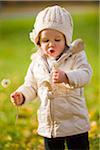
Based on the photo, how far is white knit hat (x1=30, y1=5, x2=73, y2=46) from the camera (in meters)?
1.71

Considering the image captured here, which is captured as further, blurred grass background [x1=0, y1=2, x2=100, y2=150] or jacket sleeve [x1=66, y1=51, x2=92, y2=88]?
blurred grass background [x1=0, y1=2, x2=100, y2=150]

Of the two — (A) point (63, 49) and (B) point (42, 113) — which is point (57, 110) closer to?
(B) point (42, 113)

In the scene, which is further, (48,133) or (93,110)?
(93,110)

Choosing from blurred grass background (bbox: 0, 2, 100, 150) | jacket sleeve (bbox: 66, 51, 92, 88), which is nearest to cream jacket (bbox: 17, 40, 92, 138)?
jacket sleeve (bbox: 66, 51, 92, 88)

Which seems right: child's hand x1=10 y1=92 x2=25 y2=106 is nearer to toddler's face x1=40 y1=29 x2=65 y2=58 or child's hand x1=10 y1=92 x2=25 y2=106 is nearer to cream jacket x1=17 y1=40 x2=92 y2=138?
cream jacket x1=17 y1=40 x2=92 y2=138

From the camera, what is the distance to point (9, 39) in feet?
15.6

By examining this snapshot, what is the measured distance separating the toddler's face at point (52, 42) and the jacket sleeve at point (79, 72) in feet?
0.21

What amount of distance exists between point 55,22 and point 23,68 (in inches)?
58.4

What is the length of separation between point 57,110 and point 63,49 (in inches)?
8.1

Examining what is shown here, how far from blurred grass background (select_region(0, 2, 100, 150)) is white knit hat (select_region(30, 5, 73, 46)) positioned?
0.20m

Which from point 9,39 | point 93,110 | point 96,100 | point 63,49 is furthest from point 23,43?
point 63,49

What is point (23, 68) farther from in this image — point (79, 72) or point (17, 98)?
point (79, 72)

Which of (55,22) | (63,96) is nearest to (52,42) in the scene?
(55,22)

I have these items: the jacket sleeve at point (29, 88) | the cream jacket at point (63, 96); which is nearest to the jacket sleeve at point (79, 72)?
the cream jacket at point (63, 96)
